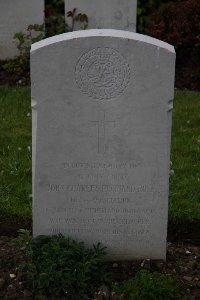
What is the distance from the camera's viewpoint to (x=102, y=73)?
3965 mm

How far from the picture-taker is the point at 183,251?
4.61m

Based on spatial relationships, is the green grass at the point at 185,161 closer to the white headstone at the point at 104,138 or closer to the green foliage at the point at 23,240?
the white headstone at the point at 104,138

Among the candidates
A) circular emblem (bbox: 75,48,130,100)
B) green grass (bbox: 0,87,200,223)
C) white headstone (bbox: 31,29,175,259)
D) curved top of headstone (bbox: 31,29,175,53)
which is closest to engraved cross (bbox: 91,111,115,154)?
white headstone (bbox: 31,29,175,259)

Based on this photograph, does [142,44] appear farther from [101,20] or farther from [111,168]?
[101,20]

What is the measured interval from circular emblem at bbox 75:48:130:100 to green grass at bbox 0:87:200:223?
4.90 feet

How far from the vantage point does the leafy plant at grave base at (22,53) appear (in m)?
9.23

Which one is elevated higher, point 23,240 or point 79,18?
point 79,18

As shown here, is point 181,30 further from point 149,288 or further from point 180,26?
point 149,288

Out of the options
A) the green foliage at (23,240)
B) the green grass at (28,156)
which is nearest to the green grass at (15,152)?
the green grass at (28,156)

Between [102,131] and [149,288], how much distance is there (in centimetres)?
101

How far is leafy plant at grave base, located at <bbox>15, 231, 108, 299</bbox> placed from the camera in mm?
3959

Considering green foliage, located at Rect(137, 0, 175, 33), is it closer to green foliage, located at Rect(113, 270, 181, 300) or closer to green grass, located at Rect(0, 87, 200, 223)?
green grass, located at Rect(0, 87, 200, 223)

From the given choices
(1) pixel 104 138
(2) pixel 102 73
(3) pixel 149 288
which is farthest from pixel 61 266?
(2) pixel 102 73

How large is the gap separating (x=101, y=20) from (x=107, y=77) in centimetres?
564
